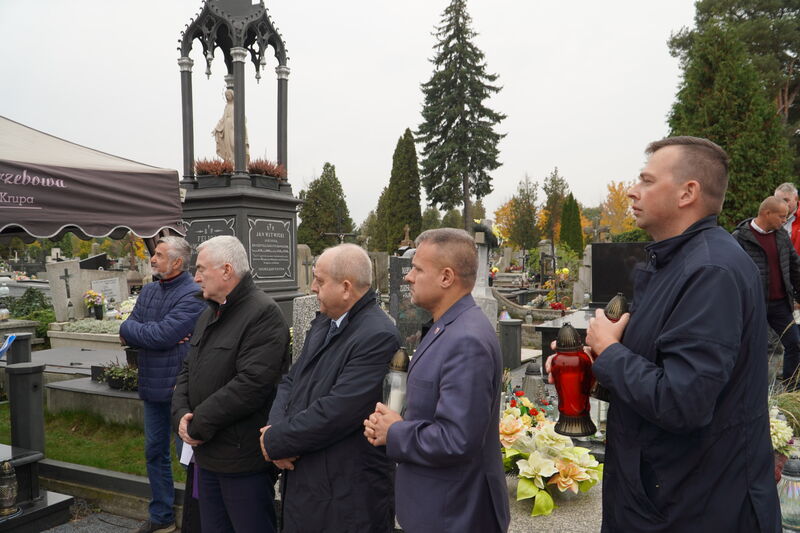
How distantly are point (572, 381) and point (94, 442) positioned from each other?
18.4 ft

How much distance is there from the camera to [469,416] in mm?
1867

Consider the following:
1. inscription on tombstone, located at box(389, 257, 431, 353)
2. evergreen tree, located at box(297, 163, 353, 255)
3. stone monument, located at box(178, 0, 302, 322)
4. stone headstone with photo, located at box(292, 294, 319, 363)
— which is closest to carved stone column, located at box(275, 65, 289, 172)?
stone monument, located at box(178, 0, 302, 322)

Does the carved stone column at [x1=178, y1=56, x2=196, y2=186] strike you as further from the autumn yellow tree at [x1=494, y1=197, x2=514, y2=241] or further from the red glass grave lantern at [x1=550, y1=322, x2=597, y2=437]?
the autumn yellow tree at [x1=494, y1=197, x2=514, y2=241]

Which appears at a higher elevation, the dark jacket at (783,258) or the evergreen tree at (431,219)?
the evergreen tree at (431,219)

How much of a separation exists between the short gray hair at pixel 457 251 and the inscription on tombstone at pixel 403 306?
20.8 ft

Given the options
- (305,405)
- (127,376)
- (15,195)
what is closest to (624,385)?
(305,405)

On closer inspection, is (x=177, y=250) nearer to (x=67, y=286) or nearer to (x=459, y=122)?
(x=67, y=286)

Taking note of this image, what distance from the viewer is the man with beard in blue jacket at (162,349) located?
155 inches

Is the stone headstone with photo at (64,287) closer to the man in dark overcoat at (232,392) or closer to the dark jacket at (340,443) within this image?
the man in dark overcoat at (232,392)

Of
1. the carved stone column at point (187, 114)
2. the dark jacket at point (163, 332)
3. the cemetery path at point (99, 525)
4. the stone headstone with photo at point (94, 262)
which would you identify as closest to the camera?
the dark jacket at point (163, 332)

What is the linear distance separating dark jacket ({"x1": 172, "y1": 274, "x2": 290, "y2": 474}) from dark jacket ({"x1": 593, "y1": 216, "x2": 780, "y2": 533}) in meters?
1.88

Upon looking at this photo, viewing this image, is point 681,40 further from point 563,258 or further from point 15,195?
point 15,195

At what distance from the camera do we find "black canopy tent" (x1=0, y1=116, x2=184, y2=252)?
3.92 meters

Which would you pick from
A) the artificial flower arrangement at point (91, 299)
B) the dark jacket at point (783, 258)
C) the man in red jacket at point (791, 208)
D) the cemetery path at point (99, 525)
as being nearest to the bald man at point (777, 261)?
the dark jacket at point (783, 258)
